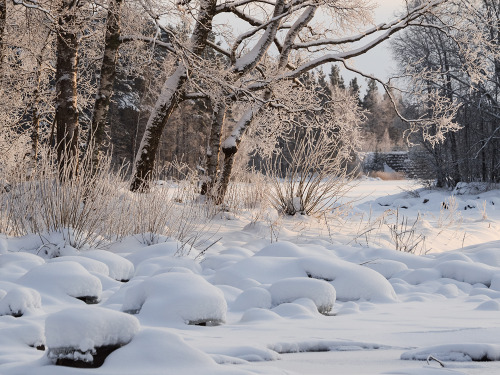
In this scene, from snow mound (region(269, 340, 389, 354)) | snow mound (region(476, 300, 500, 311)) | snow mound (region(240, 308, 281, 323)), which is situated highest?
snow mound (region(269, 340, 389, 354))

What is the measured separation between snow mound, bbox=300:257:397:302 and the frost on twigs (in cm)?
214

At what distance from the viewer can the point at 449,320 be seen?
2.98m

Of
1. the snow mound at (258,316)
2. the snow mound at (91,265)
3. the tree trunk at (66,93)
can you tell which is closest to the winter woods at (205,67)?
the tree trunk at (66,93)

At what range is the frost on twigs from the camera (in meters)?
1.85

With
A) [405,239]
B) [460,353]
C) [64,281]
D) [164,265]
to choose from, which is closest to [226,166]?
[405,239]

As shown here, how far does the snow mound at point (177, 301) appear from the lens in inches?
107

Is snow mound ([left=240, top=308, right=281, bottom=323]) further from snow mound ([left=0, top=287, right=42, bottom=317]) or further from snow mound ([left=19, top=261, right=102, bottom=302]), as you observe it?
snow mound ([left=0, top=287, right=42, bottom=317])

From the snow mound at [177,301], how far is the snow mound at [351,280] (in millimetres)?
1256

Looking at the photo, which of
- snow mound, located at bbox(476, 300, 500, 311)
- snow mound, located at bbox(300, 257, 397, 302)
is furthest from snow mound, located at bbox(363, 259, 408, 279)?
snow mound, located at bbox(476, 300, 500, 311)

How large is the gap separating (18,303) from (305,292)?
5.36ft

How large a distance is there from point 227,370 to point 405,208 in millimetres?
14863

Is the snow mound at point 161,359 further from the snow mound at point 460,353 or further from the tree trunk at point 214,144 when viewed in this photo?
the tree trunk at point 214,144

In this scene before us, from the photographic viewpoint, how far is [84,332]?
1.88m

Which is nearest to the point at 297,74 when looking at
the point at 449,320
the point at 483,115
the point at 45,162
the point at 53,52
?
the point at 45,162
